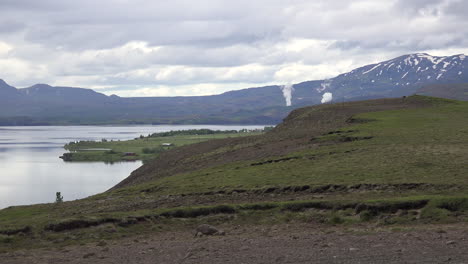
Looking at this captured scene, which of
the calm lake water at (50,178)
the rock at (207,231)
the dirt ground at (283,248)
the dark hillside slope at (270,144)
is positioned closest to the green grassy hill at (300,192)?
the dark hillside slope at (270,144)

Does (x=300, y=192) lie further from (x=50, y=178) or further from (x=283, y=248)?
(x=50, y=178)

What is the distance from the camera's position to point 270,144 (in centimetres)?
5497

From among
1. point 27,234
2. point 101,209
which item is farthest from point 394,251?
point 101,209

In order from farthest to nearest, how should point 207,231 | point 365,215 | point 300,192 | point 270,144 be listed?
point 270,144 → point 300,192 → point 365,215 → point 207,231

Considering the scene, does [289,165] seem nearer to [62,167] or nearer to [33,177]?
[33,177]

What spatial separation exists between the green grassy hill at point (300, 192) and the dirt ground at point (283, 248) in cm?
160

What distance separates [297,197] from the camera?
27.3 m

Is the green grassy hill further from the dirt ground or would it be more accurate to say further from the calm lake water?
the calm lake water

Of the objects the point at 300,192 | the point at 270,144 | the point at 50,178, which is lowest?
the point at 50,178

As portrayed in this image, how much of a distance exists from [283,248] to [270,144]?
36871mm

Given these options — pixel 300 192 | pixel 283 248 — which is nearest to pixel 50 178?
pixel 300 192

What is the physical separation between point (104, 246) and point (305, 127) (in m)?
47.4

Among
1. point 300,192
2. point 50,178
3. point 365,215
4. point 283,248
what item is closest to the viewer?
point 283,248

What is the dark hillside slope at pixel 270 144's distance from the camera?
2000 inches
